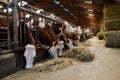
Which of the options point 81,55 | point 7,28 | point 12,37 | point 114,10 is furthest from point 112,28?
point 7,28

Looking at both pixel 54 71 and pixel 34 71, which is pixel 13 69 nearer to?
pixel 34 71

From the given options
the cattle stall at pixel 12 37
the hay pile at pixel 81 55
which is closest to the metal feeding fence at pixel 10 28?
→ the cattle stall at pixel 12 37

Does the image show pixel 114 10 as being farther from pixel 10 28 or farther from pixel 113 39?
pixel 10 28

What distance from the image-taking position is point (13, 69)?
1842 mm

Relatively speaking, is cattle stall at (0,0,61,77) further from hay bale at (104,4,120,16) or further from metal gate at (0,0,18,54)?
hay bale at (104,4,120,16)

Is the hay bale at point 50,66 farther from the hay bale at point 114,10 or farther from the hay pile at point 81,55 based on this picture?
the hay bale at point 114,10

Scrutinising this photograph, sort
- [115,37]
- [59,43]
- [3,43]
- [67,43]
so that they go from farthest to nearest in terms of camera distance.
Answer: [115,37] → [67,43] → [59,43] → [3,43]

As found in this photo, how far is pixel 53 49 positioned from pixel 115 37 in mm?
2640

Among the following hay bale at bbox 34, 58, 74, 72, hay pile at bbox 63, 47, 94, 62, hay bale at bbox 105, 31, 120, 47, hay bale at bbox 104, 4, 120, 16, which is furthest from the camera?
hay bale at bbox 104, 4, 120, 16

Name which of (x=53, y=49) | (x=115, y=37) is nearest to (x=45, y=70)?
(x=53, y=49)

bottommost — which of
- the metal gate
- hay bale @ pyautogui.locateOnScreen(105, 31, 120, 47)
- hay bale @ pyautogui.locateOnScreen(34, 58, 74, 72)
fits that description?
hay bale @ pyautogui.locateOnScreen(34, 58, 74, 72)

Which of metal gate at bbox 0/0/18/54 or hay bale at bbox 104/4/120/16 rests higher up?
hay bale at bbox 104/4/120/16

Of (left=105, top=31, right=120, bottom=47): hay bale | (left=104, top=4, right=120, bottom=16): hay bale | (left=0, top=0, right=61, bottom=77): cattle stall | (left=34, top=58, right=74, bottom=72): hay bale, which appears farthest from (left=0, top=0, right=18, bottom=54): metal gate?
(left=104, top=4, right=120, bottom=16): hay bale

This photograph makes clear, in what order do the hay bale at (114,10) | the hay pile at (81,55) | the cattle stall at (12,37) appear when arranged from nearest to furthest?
the cattle stall at (12,37), the hay pile at (81,55), the hay bale at (114,10)
